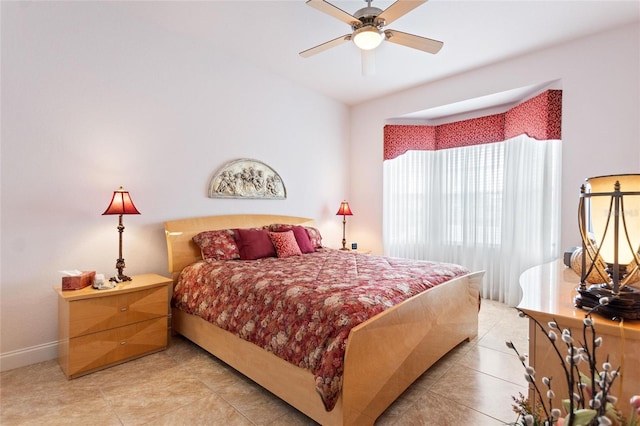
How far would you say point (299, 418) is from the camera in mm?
1812

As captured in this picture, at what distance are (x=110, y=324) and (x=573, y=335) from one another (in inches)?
108

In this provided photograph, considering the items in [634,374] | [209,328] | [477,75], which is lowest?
[209,328]

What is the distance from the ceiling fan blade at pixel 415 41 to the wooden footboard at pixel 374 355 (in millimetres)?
1840

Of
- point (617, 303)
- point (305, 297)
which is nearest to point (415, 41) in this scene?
point (305, 297)

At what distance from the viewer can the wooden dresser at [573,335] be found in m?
0.85

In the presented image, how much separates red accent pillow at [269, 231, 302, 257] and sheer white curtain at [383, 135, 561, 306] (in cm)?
191

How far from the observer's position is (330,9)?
215 cm

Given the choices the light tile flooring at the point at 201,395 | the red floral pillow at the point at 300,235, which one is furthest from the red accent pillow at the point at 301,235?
the light tile flooring at the point at 201,395

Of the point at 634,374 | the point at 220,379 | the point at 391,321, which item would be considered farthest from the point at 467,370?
the point at 220,379

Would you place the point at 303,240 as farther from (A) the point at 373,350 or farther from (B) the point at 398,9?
(B) the point at 398,9

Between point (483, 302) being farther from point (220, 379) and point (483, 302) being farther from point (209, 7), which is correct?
point (209, 7)

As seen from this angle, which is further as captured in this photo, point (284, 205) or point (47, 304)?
point (284, 205)

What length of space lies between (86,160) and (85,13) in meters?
1.22

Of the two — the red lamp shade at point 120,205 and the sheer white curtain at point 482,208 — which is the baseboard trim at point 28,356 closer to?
the red lamp shade at point 120,205
